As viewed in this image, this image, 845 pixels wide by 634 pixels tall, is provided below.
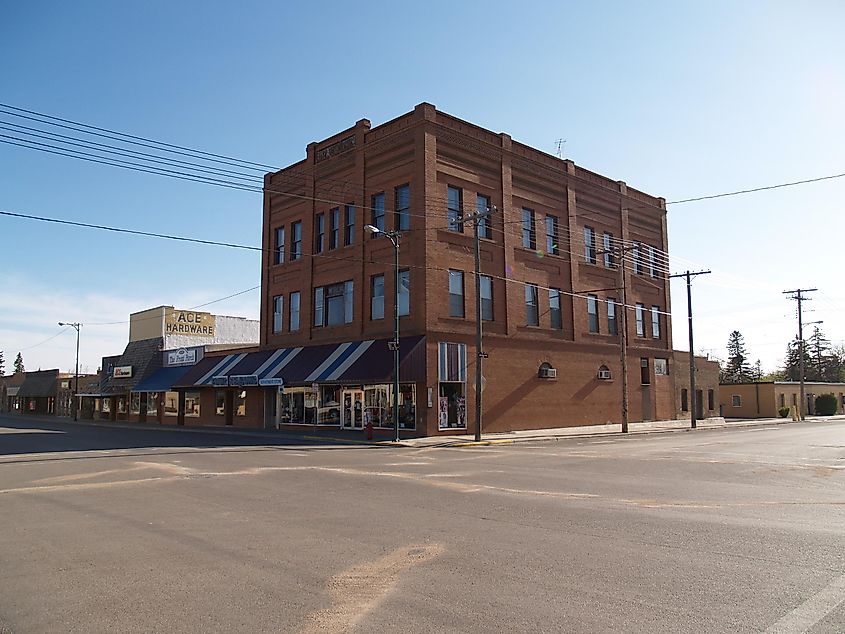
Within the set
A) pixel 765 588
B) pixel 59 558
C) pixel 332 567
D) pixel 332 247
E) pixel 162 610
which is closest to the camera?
pixel 162 610

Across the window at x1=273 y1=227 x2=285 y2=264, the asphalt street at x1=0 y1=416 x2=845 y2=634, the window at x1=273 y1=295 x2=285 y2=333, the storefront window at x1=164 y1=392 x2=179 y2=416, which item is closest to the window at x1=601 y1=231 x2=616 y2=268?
the window at x1=273 y1=227 x2=285 y2=264

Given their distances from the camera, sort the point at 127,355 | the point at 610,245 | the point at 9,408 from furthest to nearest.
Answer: the point at 9,408 < the point at 127,355 < the point at 610,245

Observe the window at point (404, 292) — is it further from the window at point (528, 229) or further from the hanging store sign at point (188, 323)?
the hanging store sign at point (188, 323)

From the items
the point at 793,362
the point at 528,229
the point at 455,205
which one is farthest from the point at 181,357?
the point at 793,362

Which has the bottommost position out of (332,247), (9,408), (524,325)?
(9,408)

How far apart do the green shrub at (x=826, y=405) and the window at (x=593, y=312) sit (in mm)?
39575

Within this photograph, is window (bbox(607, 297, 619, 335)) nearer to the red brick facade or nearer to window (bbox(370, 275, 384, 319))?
the red brick facade

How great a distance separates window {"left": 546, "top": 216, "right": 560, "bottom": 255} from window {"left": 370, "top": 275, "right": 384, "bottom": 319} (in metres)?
9.88

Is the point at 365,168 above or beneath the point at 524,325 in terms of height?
above

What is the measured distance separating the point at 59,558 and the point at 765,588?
7.51 meters

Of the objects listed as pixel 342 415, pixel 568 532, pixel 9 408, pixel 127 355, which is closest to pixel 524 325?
pixel 342 415

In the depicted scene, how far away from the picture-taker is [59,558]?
7.79 m

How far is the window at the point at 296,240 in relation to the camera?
39.2 m

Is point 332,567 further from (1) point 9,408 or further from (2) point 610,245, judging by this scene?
(1) point 9,408
